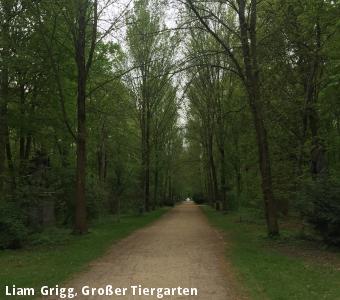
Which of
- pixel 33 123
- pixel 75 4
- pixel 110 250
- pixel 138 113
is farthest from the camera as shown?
pixel 138 113

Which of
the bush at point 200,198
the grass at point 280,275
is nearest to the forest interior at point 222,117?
the grass at point 280,275

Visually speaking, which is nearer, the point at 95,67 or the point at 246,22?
the point at 246,22

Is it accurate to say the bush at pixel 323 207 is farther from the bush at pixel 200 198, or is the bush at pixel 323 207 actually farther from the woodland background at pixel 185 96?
the bush at pixel 200 198

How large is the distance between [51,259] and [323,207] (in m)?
8.02

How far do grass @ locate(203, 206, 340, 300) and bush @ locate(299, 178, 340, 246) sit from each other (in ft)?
4.98

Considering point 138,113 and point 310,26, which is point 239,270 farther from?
point 138,113

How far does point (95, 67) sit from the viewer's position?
26141 millimetres

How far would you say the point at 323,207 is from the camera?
14023 millimetres

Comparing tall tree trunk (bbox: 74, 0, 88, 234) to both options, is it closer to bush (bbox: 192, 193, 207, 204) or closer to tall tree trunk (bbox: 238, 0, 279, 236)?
tall tree trunk (bbox: 238, 0, 279, 236)

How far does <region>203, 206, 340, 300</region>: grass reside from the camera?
328 inches

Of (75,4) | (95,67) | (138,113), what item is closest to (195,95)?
(138,113)

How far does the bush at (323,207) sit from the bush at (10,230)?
9.07 m

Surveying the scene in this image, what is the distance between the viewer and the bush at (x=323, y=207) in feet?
45.0

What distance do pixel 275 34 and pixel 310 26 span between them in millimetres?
1416
